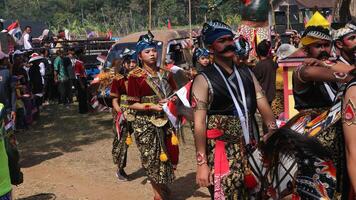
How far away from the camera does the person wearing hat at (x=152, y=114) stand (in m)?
6.00

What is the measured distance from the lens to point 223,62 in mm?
3955

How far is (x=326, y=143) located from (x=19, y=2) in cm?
9626

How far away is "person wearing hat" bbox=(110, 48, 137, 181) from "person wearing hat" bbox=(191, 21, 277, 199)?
2925 millimetres

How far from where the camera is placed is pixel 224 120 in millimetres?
3938

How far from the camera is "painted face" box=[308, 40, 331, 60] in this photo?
390 centimetres

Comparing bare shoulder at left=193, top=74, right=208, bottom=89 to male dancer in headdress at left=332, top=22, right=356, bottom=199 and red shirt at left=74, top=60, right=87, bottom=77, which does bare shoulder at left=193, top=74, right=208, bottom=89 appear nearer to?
male dancer in headdress at left=332, top=22, right=356, bottom=199

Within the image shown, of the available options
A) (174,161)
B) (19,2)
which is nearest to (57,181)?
(174,161)

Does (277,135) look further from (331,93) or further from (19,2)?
(19,2)

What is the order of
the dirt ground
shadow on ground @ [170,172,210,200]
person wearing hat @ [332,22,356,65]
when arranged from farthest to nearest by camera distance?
the dirt ground
shadow on ground @ [170,172,210,200]
person wearing hat @ [332,22,356,65]

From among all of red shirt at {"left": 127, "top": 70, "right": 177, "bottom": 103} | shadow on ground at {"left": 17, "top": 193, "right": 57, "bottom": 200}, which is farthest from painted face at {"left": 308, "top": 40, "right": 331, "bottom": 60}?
shadow on ground at {"left": 17, "top": 193, "right": 57, "bottom": 200}

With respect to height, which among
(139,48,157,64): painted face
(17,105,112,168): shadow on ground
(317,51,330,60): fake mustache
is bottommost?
(17,105,112,168): shadow on ground

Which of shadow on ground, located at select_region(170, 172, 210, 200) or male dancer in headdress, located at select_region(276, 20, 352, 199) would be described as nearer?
male dancer in headdress, located at select_region(276, 20, 352, 199)

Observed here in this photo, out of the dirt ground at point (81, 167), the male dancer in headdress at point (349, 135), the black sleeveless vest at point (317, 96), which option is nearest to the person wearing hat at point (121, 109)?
the dirt ground at point (81, 167)

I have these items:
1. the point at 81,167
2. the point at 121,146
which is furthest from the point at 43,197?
the point at 81,167
